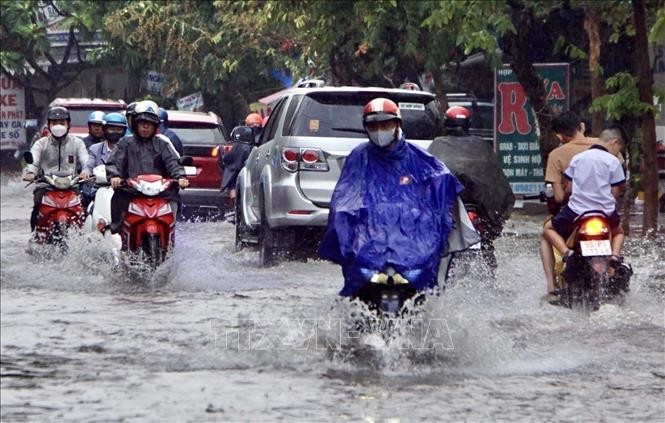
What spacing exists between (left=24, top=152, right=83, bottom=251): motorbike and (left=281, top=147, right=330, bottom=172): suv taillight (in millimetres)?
1887

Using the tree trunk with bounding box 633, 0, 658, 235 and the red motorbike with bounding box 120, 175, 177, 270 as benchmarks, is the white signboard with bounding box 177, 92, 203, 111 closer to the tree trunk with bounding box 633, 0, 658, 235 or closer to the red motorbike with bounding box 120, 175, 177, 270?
the tree trunk with bounding box 633, 0, 658, 235

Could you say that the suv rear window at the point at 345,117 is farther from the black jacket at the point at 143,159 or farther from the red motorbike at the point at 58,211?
the red motorbike at the point at 58,211

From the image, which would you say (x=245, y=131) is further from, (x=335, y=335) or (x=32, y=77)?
(x=32, y=77)

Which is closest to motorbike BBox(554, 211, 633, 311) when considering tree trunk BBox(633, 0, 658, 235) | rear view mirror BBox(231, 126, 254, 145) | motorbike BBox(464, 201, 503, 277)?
motorbike BBox(464, 201, 503, 277)

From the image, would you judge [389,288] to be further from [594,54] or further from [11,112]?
[11,112]

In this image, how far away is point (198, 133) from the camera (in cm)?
2216

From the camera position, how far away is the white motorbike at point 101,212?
12531 mm

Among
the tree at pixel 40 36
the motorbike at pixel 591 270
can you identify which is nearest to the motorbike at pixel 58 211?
the motorbike at pixel 591 270

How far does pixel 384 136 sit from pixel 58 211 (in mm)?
5785

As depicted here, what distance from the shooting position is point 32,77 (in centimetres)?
4281

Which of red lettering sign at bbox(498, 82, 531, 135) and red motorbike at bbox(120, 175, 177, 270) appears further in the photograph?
red lettering sign at bbox(498, 82, 531, 135)

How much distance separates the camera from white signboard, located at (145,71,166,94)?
123 ft

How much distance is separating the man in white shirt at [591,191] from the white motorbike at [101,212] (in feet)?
11.9

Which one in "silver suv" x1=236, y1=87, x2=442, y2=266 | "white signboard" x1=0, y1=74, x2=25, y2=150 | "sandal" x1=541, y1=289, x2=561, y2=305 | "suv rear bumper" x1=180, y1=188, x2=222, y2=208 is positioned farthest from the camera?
"white signboard" x1=0, y1=74, x2=25, y2=150
